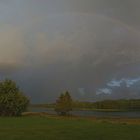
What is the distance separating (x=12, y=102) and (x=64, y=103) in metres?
50.4

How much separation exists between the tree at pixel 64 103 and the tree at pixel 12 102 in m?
44.5

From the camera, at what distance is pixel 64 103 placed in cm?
17162

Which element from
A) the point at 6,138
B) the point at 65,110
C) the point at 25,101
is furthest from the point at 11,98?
the point at 6,138

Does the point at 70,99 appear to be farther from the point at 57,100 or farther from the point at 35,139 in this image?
the point at 35,139

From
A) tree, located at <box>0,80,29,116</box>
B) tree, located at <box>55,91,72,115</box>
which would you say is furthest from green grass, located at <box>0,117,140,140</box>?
tree, located at <box>55,91,72,115</box>

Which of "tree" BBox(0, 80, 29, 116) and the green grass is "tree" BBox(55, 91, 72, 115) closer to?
"tree" BBox(0, 80, 29, 116)

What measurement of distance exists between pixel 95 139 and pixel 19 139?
27.4 feet

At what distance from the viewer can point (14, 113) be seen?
125 m

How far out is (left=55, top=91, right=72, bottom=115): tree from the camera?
171m

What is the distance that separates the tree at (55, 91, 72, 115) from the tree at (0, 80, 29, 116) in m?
44.5

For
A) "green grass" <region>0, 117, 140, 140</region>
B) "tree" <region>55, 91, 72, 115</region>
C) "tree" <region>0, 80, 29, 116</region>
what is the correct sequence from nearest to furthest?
"green grass" <region>0, 117, 140, 140</region> → "tree" <region>0, 80, 29, 116</region> → "tree" <region>55, 91, 72, 115</region>

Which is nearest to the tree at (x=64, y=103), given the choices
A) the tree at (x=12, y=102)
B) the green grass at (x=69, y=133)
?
the tree at (x=12, y=102)

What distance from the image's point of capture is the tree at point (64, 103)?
6747 inches

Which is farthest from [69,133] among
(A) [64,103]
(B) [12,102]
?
(A) [64,103]
